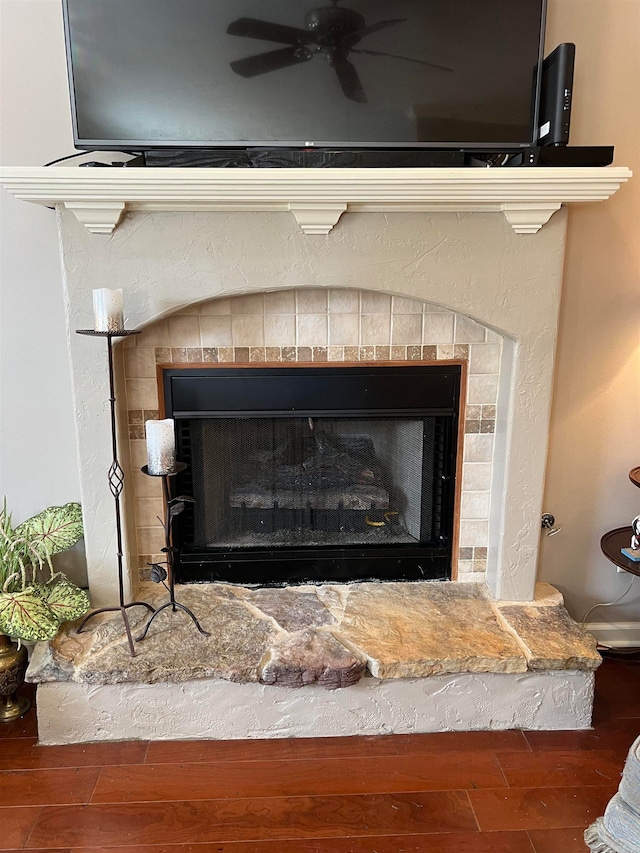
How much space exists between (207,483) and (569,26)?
170 cm

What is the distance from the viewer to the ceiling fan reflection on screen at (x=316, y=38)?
1519 mm

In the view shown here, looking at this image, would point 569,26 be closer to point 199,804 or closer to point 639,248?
point 639,248

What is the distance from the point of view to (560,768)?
5.22 ft

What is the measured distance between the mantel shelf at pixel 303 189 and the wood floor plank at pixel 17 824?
1448mm

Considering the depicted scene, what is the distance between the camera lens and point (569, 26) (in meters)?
1.69

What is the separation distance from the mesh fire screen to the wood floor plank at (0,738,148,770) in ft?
2.06

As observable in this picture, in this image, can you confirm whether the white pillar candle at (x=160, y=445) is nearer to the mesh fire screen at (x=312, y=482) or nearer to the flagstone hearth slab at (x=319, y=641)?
the mesh fire screen at (x=312, y=482)

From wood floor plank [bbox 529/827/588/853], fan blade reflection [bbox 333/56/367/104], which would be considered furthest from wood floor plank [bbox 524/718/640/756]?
fan blade reflection [bbox 333/56/367/104]

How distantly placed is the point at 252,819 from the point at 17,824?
55 centimetres

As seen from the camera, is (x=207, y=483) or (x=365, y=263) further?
(x=207, y=483)

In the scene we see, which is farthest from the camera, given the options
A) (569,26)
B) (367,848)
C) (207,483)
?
(207,483)

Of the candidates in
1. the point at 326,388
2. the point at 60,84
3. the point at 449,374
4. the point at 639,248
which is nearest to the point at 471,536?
the point at 449,374

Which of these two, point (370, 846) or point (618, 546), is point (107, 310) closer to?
point (370, 846)

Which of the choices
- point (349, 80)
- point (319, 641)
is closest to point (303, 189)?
point (349, 80)
